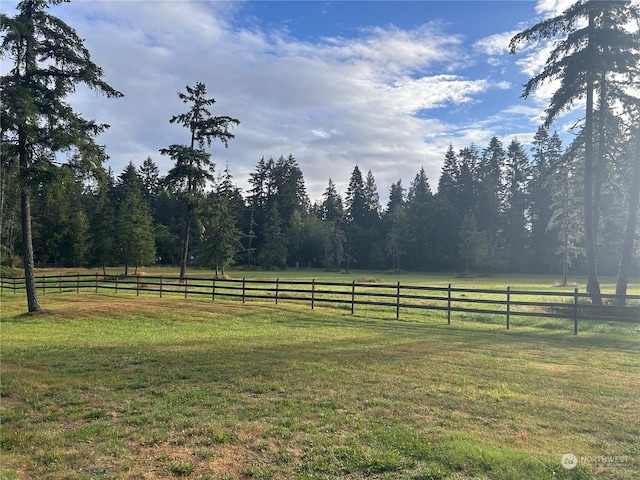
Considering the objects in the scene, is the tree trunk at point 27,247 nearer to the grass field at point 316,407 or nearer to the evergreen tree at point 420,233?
the grass field at point 316,407

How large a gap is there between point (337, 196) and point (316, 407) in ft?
305

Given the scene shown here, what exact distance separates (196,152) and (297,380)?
29.3 meters

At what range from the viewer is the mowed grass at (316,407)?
4.25 metres

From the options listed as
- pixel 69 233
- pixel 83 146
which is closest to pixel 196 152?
pixel 83 146

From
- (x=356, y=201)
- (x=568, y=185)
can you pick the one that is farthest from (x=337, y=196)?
(x=568, y=185)

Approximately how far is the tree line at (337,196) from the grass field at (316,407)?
8365 millimetres

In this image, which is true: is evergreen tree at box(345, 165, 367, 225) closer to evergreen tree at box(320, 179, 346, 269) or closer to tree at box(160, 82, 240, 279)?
evergreen tree at box(320, 179, 346, 269)

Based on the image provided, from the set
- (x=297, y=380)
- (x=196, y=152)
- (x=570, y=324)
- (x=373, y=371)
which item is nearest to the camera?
(x=297, y=380)

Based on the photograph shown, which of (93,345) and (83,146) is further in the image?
(83,146)

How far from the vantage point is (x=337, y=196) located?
322ft

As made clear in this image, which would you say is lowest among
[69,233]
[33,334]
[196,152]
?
[33,334]

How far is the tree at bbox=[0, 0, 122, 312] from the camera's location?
14562 mm

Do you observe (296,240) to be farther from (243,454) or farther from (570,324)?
(243,454)

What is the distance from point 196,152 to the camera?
109 feet
